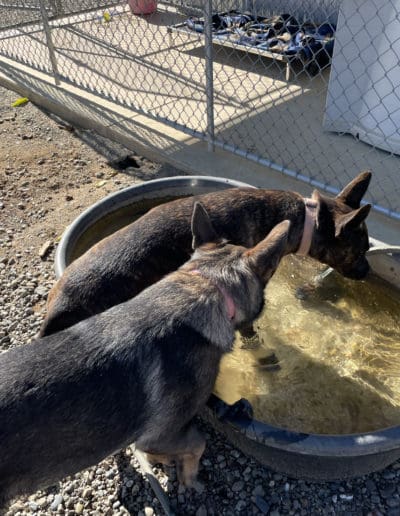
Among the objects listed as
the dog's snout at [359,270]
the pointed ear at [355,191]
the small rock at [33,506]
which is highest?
the pointed ear at [355,191]

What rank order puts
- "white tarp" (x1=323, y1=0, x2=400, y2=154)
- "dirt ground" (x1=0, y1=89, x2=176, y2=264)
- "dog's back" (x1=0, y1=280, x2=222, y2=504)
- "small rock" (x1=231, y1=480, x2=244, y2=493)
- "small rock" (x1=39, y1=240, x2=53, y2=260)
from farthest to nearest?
1. "white tarp" (x1=323, y1=0, x2=400, y2=154)
2. "dirt ground" (x1=0, y1=89, x2=176, y2=264)
3. "small rock" (x1=39, y1=240, x2=53, y2=260)
4. "small rock" (x1=231, y1=480, x2=244, y2=493)
5. "dog's back" (x1=0, y1=280, x2=222, y2=504)

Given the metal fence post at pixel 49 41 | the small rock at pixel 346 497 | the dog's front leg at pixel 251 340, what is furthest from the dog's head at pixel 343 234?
the metal fence post at pixel 49 41

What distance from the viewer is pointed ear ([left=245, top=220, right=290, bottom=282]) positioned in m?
2.80

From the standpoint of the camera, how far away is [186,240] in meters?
3.62

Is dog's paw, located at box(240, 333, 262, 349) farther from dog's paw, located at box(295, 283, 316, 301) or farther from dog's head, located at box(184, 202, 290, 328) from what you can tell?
dog's head, located at box(184, 202, 290, 328)

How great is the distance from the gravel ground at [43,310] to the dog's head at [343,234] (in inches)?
59.2

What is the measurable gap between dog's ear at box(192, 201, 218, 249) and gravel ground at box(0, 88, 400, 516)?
49.2 inches

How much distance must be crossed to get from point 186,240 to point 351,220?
1.21m

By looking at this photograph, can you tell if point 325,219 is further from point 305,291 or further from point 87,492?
point 87,492

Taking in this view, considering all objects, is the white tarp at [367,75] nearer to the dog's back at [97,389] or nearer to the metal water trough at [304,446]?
the metal water trough at [304,446]

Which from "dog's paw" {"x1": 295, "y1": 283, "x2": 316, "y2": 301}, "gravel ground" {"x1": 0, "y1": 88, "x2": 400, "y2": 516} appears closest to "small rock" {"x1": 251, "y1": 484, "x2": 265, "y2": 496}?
"gravel ground" {"x1": 0, "y1": 88, "x2": 400, "y2": 516}

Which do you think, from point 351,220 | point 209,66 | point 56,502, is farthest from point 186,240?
point 209,66

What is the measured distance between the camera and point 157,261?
3490 mm

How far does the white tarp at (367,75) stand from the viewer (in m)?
5.45
